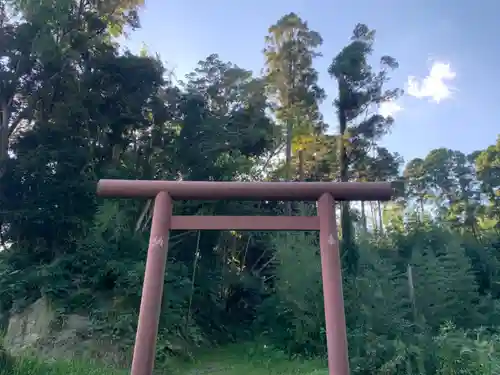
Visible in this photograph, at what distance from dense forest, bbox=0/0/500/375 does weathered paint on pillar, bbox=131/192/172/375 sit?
11.9 ft

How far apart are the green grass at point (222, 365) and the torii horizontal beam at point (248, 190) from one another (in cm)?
296

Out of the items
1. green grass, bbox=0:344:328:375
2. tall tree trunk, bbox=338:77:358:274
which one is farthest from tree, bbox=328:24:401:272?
green grass, bbox=0:344:328:375

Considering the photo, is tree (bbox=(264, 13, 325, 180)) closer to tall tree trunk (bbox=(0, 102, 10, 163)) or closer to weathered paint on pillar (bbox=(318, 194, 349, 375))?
tall tree trunk (bbox=(0, 102, 10, 163))

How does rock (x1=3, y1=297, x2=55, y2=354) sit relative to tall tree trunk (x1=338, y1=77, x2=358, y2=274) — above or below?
below

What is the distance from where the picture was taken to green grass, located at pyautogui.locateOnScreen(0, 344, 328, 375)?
5.14 m

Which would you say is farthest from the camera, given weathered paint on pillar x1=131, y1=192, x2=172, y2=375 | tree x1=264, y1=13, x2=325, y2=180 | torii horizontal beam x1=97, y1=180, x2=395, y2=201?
tree x1=264, y1=13, x2=325, y2=180

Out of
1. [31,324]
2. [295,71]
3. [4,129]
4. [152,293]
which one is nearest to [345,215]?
[295,71]

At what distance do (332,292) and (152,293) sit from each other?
1284mm

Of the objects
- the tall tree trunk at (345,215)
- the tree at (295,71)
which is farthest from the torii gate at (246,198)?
the tree at (295,71)

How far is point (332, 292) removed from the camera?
10.1 ft

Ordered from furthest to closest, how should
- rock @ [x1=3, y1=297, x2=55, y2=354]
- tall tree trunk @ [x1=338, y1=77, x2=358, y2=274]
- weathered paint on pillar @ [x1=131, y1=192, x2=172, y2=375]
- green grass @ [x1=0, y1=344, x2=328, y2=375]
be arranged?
1. tall tree trunk @ [x1=338, y1=77, x2=358, y2=274]
2. rock @ [x1=3, y1=297, x2=55, y2=354]
3. green grass @ [x1=0, y1=344, x2=328, y2=375]
4. weathered paint on pillar @ [x1=131, y1=192, x2=172, y2=375]

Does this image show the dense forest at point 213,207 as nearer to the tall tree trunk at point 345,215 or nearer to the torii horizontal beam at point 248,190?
the tall tree trunk at point 345,215

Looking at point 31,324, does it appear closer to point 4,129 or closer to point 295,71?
point 4,129

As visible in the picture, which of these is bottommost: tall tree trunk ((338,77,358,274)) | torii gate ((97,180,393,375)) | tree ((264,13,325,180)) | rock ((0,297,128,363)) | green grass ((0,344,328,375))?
green grass ((0,344,328,375))
